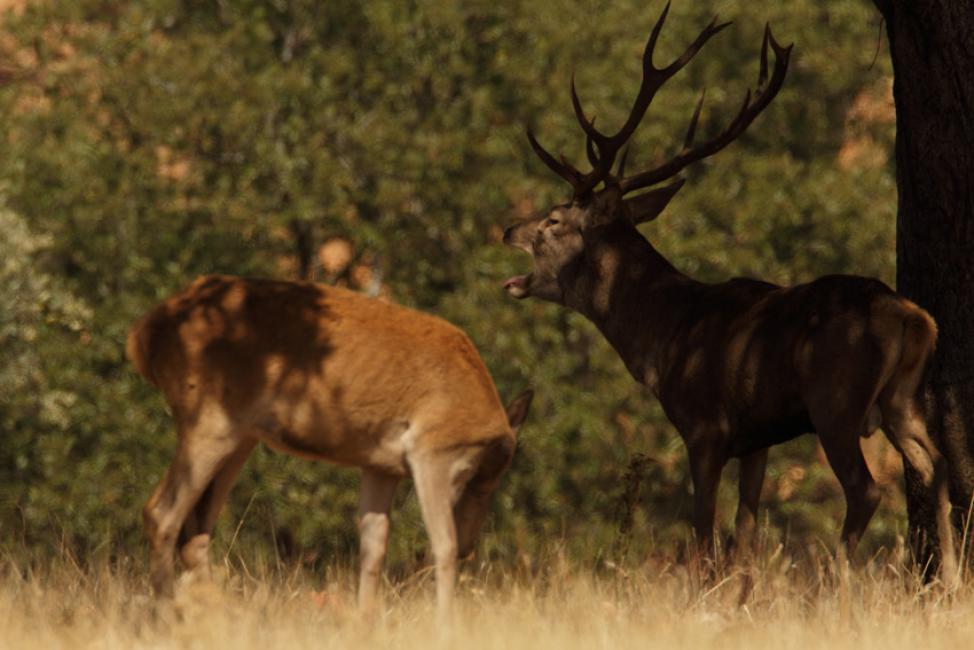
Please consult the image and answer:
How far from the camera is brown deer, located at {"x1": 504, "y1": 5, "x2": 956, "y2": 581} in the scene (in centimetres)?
705

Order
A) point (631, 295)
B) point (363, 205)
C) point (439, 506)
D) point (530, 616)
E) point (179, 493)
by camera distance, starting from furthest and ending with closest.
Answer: point (363, 205), point (631, 295), point (439, 506), point (179, 493), point (530, 616)

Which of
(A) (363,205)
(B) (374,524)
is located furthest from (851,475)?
(A) (363,205)

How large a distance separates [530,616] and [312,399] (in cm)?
166

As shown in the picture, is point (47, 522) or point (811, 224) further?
point (811, 224)

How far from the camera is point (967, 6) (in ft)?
25.2

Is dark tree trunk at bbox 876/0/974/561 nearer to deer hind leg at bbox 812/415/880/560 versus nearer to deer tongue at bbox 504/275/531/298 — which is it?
deer hind leg at bbox 812/415/880/560

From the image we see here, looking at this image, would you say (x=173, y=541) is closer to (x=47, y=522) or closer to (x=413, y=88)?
(x=47, y=522)

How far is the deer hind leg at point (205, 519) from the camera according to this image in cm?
760

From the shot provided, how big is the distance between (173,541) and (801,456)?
14058 millimetres

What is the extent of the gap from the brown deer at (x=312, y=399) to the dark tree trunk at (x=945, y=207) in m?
1.98

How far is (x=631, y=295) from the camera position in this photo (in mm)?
8555

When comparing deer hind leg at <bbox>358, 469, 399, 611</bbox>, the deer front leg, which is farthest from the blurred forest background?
the deer front leg

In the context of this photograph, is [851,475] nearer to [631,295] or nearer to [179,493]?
[631,295]

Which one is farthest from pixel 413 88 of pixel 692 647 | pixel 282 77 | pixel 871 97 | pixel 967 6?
pixel 692 647
